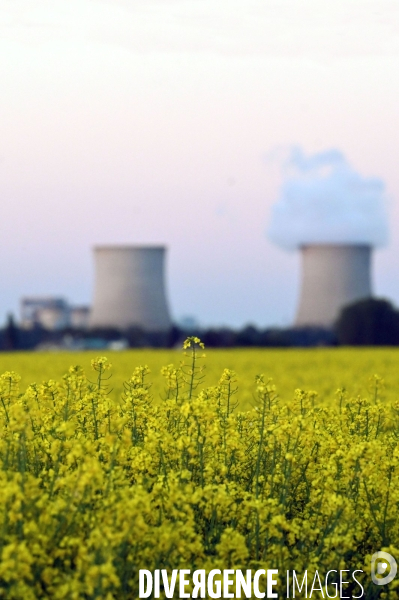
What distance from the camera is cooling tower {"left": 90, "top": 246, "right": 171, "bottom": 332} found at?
36062 mm

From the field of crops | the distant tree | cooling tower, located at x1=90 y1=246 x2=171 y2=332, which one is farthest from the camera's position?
the distant tree

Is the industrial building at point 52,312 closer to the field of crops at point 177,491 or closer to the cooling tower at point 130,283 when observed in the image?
the cooling tower at point 130,283

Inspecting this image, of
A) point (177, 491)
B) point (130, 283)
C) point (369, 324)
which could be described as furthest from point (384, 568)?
point (369, 324)

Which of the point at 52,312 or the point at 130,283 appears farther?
the point at 52,312

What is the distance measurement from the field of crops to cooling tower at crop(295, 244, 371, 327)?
30.5m

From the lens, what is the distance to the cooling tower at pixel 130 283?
3606cm

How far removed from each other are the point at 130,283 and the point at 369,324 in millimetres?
15193

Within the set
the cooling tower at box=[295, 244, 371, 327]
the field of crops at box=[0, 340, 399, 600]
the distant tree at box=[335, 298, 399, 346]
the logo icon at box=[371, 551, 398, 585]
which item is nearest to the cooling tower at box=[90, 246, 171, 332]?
the cooling tower at box=[295, 244, 371, 327]

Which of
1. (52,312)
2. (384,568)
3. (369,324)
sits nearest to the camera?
(384,568)

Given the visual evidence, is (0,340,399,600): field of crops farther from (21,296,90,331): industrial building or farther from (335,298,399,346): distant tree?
(21,296,90,331): industrial building

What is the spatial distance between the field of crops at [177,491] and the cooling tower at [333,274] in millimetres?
30453

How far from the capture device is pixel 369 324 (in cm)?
4638

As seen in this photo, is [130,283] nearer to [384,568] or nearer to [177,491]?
[384,568]

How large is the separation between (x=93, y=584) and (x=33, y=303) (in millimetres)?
87759
